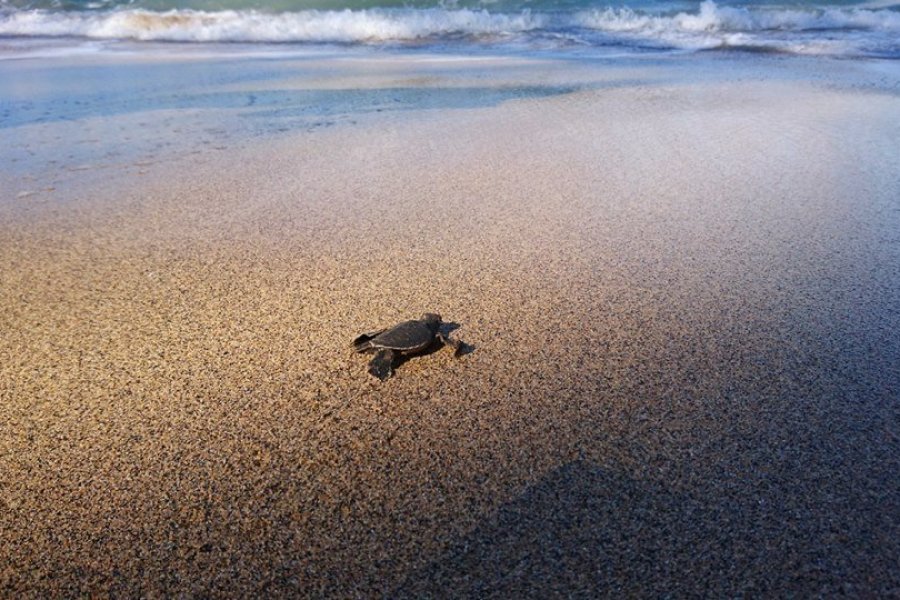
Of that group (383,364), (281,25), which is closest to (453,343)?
(383,364)

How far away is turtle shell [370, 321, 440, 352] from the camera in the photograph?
198 centimetres

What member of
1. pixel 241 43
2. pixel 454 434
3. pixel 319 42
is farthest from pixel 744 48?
pixel 454 434

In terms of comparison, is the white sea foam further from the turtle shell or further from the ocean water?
the turtle shell

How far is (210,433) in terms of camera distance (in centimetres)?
177

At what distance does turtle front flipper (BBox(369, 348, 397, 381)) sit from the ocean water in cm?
932

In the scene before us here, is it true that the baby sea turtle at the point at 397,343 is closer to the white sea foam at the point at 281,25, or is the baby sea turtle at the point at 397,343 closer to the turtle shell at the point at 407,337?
the turtle shell at the point at 407,337

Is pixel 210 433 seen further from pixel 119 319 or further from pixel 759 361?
pixel 759 361

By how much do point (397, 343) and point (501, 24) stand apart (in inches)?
490

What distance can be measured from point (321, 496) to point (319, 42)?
11795mm

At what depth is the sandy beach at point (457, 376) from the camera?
1400 mm

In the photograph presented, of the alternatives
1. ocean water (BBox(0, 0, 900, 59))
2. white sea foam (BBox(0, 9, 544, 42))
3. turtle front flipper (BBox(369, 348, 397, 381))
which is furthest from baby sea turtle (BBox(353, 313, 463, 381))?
white sea foam (BBox(0, 9, 544, 42))

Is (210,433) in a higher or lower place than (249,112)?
lower

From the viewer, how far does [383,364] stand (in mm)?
1992

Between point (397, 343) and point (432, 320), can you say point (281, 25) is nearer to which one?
point (432, 320)
